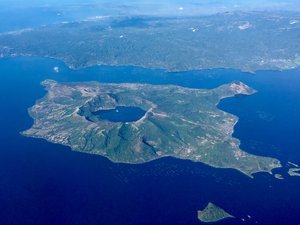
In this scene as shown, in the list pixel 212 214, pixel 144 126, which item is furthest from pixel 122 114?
pixel 212 214

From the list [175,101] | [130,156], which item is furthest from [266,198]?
[175,101]

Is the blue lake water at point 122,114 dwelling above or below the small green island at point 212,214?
below

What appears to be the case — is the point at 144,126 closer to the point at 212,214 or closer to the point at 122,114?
the point at 122,114

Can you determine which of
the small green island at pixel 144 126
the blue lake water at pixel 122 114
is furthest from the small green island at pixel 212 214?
the blue lake water at pixel 122 114

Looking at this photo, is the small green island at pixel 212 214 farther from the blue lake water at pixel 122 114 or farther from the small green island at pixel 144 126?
the blue lake water at pixel 122 114

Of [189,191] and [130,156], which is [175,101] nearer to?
[130,156]

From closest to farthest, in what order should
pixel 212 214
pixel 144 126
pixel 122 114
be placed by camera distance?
pixel 212 214
pixel 144 126
pixel 122 114
